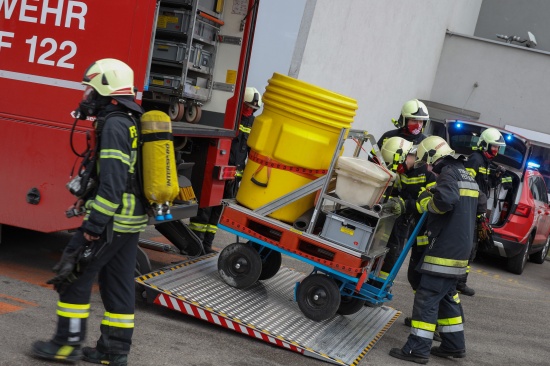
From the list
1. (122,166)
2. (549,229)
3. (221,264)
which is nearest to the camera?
(122,166)

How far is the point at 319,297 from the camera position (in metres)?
6.85

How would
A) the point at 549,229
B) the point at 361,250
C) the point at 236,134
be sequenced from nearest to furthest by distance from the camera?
the point at 361,250
the point at 236,134
the point at 549,229

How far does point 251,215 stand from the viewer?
7020mm

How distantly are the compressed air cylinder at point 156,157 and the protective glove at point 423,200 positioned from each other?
2566 mm

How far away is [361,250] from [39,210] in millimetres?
2631

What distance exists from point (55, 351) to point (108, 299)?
1.46 ft

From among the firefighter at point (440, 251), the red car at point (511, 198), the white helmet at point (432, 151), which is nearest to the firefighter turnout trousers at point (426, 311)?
the firefighter at point (440, 251)

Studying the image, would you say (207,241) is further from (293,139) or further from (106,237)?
(106,237)

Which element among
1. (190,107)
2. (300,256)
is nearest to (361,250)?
(300,256)

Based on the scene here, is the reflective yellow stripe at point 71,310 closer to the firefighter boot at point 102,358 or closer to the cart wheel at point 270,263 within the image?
the firefighter boot at point 102,358

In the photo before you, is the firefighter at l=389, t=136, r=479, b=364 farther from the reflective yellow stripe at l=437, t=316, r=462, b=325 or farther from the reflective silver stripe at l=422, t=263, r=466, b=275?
the reflective yellow stripe at l=437, t=316, r=462, b=325

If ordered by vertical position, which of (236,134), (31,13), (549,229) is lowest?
(549,229)

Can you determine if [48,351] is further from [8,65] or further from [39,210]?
[8,65]

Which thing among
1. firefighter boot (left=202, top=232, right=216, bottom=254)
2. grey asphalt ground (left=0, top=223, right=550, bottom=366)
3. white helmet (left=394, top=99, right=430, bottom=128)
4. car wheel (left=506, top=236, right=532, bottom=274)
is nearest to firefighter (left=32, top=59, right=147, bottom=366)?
grey asphalt ground (left=0, top=223, right=550, bottom=366)
